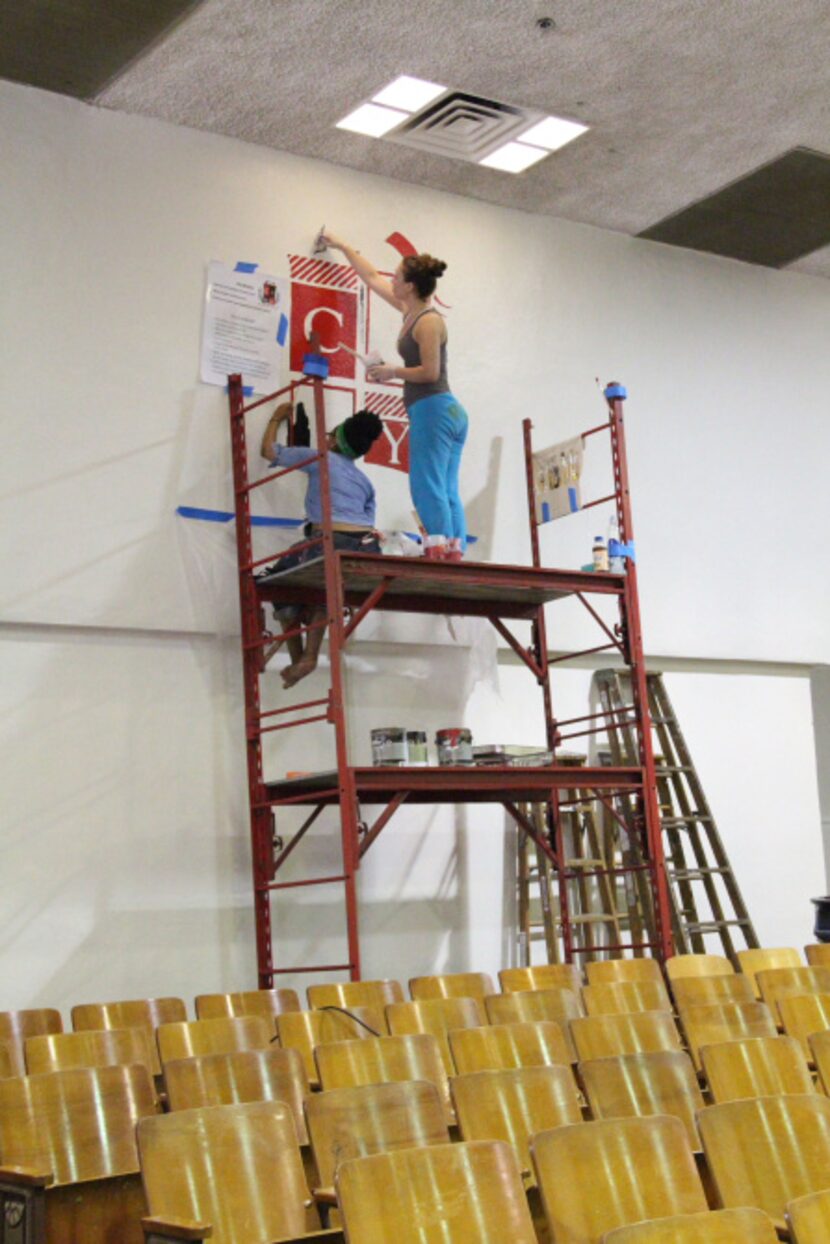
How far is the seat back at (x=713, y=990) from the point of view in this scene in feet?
20.4

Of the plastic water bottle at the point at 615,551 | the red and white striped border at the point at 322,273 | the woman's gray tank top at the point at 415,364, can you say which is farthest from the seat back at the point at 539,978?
the red and white striped border at the point at 322,273

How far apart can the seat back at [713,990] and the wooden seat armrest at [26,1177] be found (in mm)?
3075

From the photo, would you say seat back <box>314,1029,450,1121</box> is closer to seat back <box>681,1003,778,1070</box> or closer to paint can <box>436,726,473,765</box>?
seat back <box>681,1003,778,1070</box>

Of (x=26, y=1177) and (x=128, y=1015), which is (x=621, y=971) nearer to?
(x=128, y=1015)

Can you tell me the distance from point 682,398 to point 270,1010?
533 centimetres

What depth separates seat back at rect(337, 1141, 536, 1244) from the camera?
10.6 feet

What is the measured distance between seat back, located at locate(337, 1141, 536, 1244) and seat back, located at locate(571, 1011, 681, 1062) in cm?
173

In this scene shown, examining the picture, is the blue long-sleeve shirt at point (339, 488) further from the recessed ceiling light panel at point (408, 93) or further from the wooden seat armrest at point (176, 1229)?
the wooden seat armrest at point (176, 1229)

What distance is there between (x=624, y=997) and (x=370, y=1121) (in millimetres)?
2475

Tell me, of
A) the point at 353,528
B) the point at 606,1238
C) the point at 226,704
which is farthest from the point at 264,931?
the point at 606,1238

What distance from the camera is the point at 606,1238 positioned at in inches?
114

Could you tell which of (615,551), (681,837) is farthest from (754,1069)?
(681,837)

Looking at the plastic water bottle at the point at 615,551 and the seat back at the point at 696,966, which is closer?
the seat back at the point at 696,966

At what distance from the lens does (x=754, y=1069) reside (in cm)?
466
